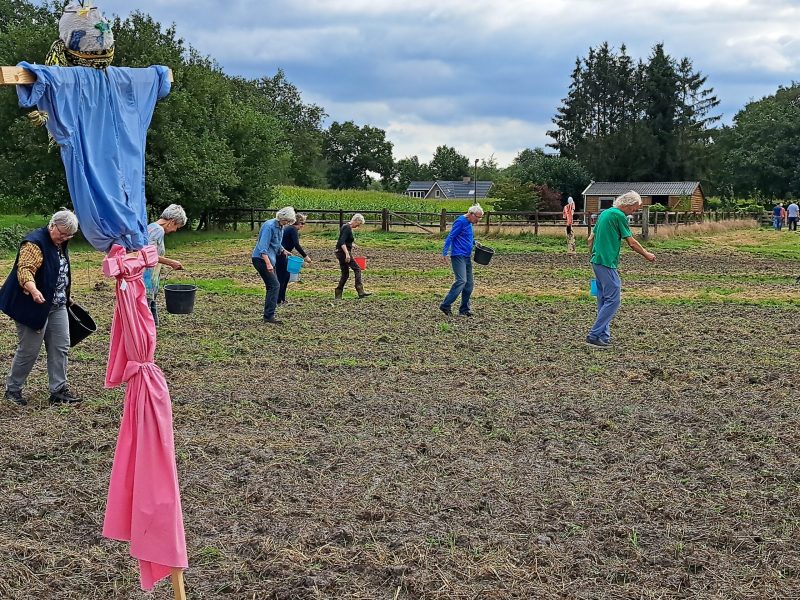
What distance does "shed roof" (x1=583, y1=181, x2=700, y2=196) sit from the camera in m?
63.6

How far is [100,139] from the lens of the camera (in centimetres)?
387

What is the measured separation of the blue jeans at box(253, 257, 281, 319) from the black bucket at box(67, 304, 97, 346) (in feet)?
13.6

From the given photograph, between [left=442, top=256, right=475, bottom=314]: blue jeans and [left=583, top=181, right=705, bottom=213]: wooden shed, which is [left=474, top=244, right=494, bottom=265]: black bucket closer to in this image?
[left=442, top=256, right=475, bottom=314]: blue jeans

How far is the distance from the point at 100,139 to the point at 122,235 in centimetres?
45

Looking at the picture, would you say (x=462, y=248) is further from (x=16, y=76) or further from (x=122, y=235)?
(x=16, y=76)

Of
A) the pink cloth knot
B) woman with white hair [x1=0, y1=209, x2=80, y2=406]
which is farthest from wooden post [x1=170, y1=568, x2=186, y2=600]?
woman with white hair [x1=0, y1=209, x2=80, y2=406]

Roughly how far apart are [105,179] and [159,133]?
86.2 feet

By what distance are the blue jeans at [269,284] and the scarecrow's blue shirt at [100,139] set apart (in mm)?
8039

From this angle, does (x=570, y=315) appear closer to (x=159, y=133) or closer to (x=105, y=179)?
(x=105, y=179)

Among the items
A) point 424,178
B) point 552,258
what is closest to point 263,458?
point 552,258

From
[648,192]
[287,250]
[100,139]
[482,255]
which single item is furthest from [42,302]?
[648,192]

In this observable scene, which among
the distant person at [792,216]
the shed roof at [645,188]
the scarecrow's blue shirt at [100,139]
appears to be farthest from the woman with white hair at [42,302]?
the shed roof at [645,188]

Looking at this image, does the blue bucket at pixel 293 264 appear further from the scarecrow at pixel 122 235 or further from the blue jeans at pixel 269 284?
the scarecrow at pixel 122 235

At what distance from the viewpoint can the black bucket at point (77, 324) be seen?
7.89m
